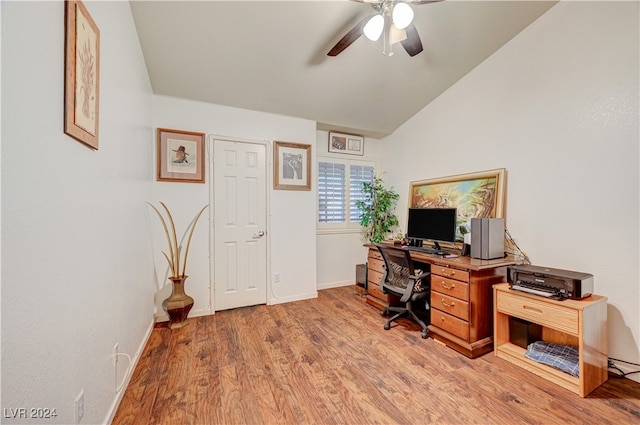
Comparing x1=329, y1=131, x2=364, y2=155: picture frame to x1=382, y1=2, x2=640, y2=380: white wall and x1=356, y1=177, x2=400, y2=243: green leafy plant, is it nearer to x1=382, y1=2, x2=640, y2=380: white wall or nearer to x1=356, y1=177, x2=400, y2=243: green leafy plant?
x1=356, y1=177, x2=400, y2=243: green leafy plant

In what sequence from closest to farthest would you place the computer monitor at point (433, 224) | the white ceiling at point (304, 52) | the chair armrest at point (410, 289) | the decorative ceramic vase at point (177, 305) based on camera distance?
1. the white ceiling at point (304, 52)
2. the chair armrest at point (410, 289)
3. the decorative ceramic vase at point (177, 305)
4. the computer monitor at point (433, 224)

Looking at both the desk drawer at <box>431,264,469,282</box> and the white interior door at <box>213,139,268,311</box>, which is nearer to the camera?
the desk drawer at <box>431,264,469,282</box>

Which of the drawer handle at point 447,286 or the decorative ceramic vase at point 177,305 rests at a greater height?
the drawer handle at point 447,286

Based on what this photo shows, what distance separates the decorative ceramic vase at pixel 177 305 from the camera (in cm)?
266

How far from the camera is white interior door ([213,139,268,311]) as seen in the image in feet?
10.3

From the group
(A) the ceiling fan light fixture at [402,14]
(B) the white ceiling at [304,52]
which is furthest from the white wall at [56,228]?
(A) the ceiling fan light fixture at [402,14]

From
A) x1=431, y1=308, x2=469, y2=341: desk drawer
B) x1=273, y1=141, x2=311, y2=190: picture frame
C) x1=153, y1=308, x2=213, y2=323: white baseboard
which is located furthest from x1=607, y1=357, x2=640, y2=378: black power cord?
x1=153, y1=308, x2=213, y2=323: white baseboard

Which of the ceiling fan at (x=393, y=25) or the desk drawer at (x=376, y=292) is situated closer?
the ceiling fan at (x=393, y=25)

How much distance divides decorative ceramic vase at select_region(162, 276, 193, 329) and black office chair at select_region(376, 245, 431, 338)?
6.90 ft

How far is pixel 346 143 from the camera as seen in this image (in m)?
4.15

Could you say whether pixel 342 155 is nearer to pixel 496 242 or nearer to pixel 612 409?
pixel 496 242

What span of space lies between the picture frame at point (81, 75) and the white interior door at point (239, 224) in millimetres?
1749

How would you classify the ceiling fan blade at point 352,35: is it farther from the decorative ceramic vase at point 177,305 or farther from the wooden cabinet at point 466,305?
the decorative ceramic vase at point 177,305

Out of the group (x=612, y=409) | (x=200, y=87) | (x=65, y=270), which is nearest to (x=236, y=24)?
(x=200, y=87)
